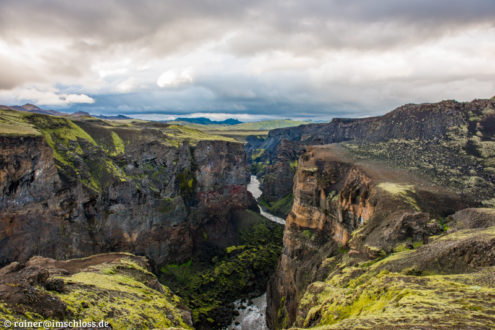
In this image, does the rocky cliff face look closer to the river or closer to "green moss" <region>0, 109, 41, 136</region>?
"green moss" <region>0, 109, 41, 136</region>

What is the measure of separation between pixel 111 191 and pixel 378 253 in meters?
71.8

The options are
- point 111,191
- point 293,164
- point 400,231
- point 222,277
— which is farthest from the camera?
point 293,164

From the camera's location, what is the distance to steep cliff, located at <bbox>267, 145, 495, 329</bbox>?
1922 centimetres

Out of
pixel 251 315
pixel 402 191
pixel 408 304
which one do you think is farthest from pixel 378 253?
pixel 251 315

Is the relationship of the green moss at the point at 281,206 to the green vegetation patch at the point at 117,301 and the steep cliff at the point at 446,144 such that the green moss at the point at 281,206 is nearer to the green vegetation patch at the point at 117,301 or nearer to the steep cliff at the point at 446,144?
the steep cliff at the point at 446,144

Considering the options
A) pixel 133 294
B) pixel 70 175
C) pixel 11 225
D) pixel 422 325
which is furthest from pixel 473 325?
pixel 70 175

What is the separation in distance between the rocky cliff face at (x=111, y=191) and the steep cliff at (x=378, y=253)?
40384 millimetres

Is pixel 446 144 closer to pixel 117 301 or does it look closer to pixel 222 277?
pixel 222 277

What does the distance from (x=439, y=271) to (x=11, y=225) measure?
76.3m

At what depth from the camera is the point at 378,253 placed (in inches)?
1433

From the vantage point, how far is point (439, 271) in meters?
26.1

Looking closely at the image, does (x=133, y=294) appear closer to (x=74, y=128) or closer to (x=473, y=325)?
(x=473, y=325)

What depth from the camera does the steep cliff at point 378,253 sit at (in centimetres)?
1922

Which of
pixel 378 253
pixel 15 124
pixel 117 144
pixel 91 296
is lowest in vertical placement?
pixel 91 296
